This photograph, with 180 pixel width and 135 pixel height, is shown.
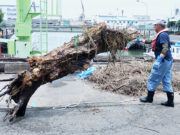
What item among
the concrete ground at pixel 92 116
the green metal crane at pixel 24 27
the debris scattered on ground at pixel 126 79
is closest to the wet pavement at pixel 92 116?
the concrete ground at pixel 92 116

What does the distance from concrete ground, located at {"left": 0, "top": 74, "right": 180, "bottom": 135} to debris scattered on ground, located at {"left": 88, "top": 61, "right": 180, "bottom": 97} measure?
35cm

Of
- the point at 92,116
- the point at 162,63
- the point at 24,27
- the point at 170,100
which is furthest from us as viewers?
the point at 24,27

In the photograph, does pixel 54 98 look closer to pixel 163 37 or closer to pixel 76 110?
pixel 76 110

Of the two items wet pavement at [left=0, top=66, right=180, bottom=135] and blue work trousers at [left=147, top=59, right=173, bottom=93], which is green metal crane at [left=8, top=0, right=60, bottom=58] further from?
blue work trousers at [left=147, top=59, right=173, bottom=93]

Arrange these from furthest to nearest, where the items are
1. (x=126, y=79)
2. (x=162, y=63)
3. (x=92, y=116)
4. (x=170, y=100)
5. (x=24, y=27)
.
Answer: (x=24, y=27) → (x=126, y=79) → (x=170, y=100) → (x=162, y=63) → (x=92, y=116)

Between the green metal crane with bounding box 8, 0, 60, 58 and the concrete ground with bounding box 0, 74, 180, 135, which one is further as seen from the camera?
the green metal crane with bounding box 8, 0, 60, 58

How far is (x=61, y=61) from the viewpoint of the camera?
14.9 ft

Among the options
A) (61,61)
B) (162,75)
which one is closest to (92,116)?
(61,61)

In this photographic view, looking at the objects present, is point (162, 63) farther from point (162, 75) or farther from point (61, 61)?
point (61, 61)

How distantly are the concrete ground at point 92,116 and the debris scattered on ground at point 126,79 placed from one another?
0.35m

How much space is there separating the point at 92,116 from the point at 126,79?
8.11 ft

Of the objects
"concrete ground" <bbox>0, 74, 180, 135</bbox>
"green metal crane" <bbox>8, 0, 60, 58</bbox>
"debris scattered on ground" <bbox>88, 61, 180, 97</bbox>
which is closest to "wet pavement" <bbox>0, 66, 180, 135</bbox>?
"concrete ground" <bbox>0, 74, 180, 135</bbox>

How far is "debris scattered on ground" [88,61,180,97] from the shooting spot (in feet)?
20.2

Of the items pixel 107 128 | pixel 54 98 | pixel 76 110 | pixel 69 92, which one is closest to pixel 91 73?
pixel 69 92
